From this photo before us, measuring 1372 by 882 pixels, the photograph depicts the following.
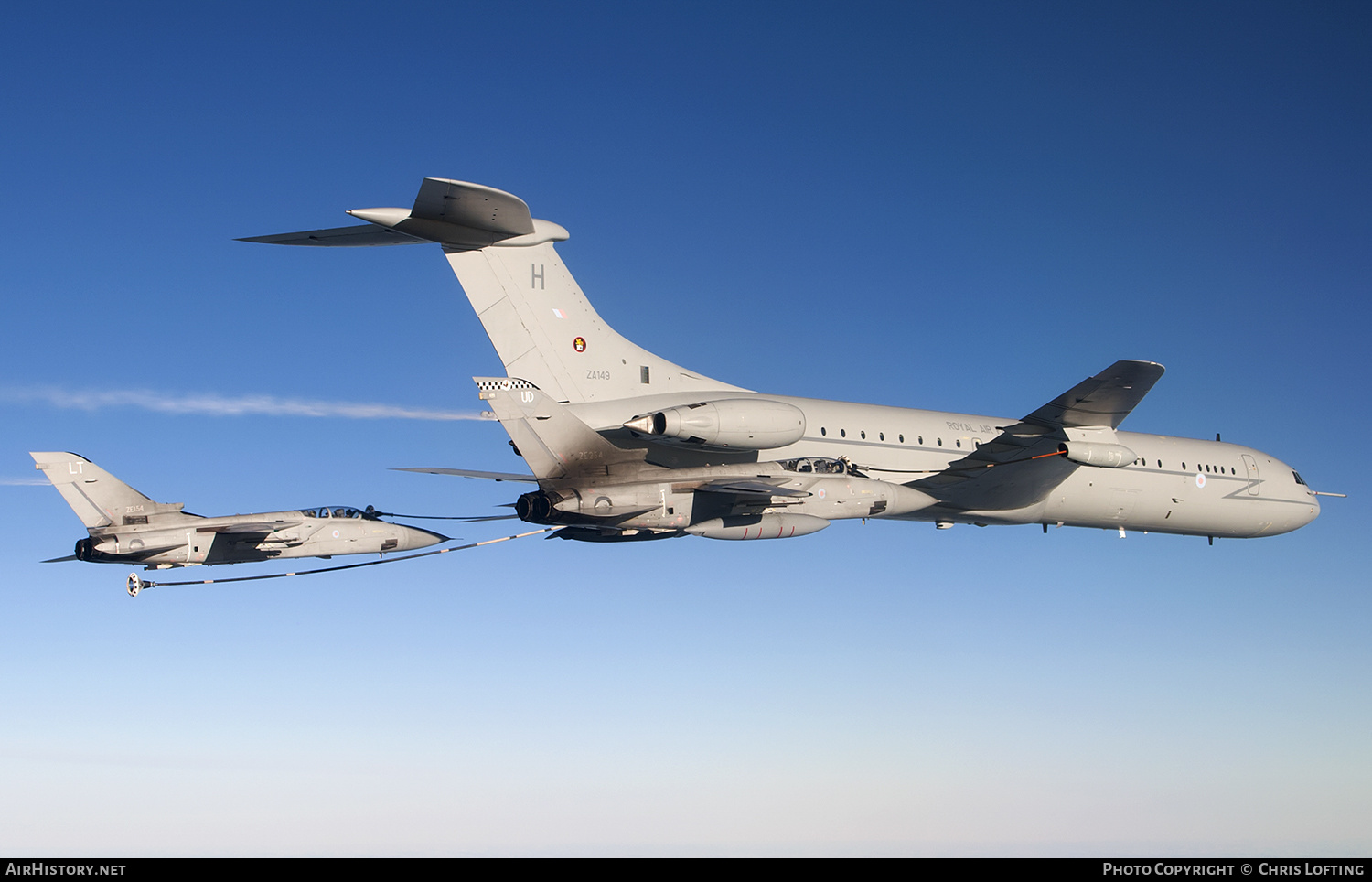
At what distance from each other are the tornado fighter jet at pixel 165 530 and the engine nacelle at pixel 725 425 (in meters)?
10.6

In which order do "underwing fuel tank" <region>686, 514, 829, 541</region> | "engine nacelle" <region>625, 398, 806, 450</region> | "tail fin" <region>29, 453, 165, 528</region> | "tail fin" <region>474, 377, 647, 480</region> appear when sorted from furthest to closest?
1. "tail fin" <region>29, 453, 165, 528</region>
2. "underwing fuel tank" <region>686, 514, 829, 541</region>
3. "engine nacelle" <region>625, 398, 806, 450</region>
4. "tail fin" <region>474, 377, 647, 480</region>

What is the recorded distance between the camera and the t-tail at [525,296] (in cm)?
2295

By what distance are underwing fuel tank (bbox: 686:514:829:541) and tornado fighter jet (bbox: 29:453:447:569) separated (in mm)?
10883

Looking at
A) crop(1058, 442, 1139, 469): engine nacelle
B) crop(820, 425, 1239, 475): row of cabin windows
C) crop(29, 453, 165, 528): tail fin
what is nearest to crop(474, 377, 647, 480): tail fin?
crop(820, 425, 1239, 475): row of cabin windows

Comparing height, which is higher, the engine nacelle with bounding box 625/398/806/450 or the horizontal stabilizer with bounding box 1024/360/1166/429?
the horizontal stabilizer with bounding box 1024/360/1166/429

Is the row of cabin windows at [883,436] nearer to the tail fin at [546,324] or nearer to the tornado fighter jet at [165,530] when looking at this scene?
the tail fin at [546,324]

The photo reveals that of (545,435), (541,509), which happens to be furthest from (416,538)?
(545,435)

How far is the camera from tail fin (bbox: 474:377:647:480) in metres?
20.4

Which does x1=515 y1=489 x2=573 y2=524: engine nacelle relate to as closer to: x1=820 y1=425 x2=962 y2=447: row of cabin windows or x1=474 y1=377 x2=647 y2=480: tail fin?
x1=474 y1=377 x2=647 y2=480: tail fin

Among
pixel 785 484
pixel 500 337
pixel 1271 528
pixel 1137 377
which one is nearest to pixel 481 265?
pixel 500 337
